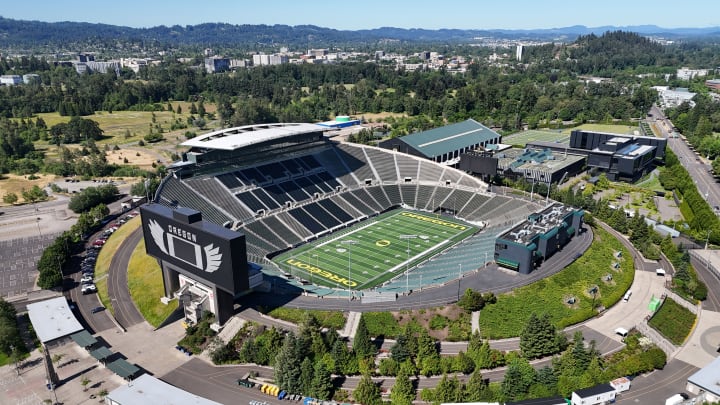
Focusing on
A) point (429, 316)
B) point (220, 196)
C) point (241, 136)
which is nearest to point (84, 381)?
point (429, 316)

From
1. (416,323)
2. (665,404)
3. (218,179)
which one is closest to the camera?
(665,404)

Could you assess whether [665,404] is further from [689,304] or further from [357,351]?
[357,351]

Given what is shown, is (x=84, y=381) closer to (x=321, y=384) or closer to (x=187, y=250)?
(x=187, y=250)

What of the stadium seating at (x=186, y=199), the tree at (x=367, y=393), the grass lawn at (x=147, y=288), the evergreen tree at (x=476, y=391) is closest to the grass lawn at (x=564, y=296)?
the evergreen tree at (x=476, y=391)

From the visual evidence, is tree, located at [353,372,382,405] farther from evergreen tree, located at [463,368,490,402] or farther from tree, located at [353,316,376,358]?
evergreen tree, located at [463,368,490,402]

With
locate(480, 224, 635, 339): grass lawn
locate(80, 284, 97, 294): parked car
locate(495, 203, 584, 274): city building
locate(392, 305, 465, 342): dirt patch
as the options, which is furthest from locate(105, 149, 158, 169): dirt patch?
locate(480, 224, 635, 339): grass lawn

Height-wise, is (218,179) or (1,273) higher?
(218,179)

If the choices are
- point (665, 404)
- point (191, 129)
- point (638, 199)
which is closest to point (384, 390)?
point (665, 404)
